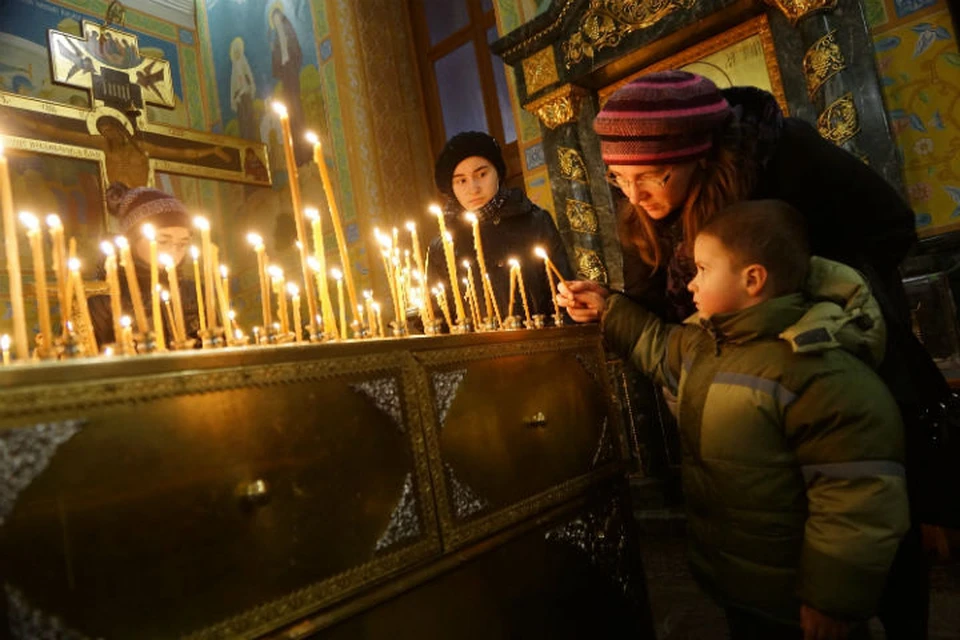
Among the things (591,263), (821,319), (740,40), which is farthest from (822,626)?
(740,40)

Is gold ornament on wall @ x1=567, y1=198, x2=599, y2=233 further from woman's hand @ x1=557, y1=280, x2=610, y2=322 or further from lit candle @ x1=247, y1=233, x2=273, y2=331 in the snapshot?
lit candle @ x1=247, y1=233, x2=273, y2=331

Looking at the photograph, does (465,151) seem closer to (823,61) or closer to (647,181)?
(647,181)

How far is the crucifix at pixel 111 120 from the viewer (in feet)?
13.8

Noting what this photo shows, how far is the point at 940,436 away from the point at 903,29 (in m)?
3.00

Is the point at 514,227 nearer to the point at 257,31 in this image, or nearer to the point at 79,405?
the point at 79,405

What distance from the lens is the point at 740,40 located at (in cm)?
372

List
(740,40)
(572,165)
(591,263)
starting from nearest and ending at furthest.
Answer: (740,40) → (591,263) → (572,165)

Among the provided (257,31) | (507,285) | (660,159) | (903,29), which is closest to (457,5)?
(257,31)

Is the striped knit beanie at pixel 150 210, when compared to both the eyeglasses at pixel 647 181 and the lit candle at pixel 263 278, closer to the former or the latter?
the lit candle at pixel 263 278

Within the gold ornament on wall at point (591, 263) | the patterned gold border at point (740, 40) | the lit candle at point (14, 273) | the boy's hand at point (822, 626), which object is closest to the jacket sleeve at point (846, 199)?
the boy's hand at point (822, 626)

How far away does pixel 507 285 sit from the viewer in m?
2.62

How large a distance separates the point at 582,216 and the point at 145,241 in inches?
110

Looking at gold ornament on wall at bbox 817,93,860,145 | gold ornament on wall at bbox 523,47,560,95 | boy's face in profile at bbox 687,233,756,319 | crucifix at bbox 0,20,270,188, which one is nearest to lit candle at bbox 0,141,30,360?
boy's face in profile at bbox 687,233,756,319

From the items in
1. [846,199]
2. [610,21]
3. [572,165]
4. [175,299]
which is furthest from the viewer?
[572,165]
